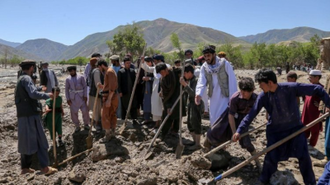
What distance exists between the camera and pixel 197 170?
3.62 metres

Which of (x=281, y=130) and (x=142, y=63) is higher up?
(x=142, y=63)

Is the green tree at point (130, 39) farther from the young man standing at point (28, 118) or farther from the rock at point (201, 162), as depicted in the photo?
the rock at point (201, 162)

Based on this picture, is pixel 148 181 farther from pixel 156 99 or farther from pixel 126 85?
pixel 126 85

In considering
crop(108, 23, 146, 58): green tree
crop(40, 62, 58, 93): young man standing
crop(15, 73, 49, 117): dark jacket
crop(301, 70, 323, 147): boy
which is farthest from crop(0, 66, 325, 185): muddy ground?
crop(108, 23, 146, 58): green tree

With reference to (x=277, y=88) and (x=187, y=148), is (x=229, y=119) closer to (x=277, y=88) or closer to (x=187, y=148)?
(x=277, y=88)

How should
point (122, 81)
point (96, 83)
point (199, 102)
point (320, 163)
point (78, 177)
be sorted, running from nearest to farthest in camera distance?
1. point (78, 177)
2. point (320, 163)
3. point (199, 102)
4. point (96, 83)
5. point (122, 81)

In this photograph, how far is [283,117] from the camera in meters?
3.15

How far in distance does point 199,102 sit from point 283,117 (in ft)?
4.46

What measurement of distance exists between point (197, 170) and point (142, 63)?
10.1ft

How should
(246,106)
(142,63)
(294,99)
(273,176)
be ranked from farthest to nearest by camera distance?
1. (142,63)
2. (246,106)
3. (273,176)
4. (294,99)

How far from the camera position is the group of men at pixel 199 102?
3115 millimetres

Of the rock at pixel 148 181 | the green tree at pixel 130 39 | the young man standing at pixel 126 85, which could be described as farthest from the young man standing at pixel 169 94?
the green tree at pixel 130 39

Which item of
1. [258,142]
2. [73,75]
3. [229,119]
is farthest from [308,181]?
[73,75]

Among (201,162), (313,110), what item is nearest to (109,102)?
(201,162)
